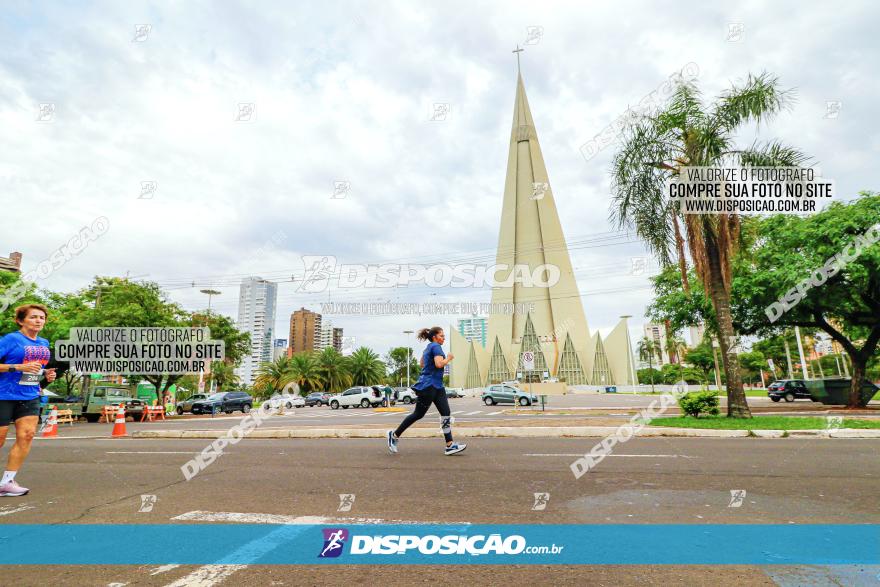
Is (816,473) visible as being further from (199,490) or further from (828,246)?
(828,246)

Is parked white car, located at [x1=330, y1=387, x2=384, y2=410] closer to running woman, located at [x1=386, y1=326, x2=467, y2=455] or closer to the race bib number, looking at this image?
running woman, located at [x1=386, y1=326, x2=467, y2=455]

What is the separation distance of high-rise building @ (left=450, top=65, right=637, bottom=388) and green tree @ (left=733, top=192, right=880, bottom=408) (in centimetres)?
6198

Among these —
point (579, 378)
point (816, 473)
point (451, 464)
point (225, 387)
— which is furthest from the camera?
point (579, 378)

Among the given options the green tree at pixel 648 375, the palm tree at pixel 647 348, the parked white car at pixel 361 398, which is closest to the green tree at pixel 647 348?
the palm tree at pixel 647 348

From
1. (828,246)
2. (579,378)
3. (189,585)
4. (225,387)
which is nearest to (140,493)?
(189,585)

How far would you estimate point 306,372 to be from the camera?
180 ft

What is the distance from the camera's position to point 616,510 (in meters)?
3.90

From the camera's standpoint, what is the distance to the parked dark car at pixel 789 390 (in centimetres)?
3111

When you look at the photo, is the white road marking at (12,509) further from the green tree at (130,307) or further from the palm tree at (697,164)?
the green tree at (130,307)

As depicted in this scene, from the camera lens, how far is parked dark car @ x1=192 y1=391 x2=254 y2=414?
98.2 ft

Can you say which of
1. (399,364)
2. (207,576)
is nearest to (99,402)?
(207,576)

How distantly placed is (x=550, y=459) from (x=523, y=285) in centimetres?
8517

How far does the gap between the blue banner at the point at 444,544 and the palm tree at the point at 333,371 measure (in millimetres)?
54559

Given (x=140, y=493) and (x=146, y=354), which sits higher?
(x=146, y=354)
